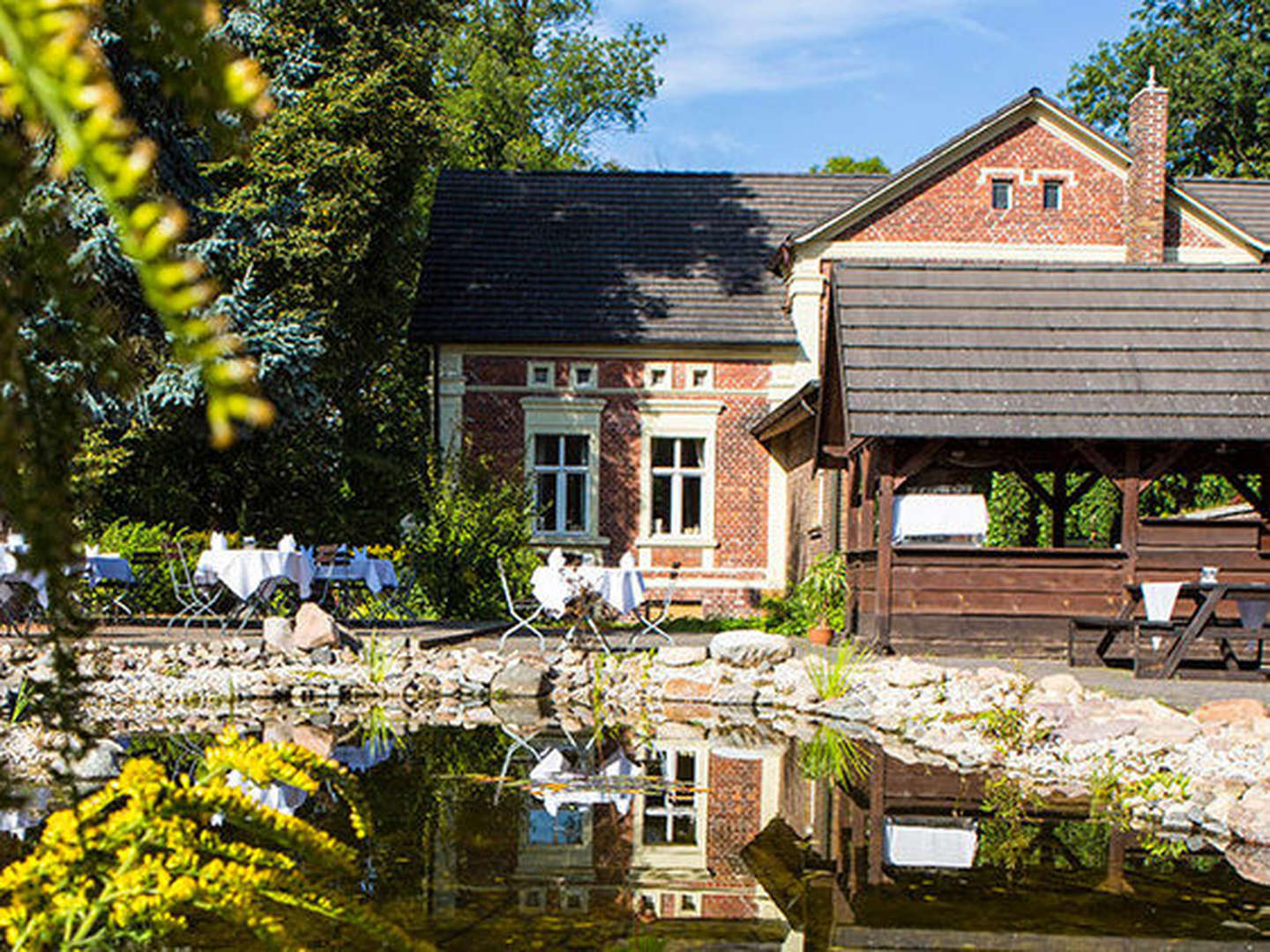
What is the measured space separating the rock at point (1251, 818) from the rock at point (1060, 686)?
129 inches

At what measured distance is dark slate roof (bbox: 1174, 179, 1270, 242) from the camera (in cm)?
2455

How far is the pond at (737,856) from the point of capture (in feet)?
16.7

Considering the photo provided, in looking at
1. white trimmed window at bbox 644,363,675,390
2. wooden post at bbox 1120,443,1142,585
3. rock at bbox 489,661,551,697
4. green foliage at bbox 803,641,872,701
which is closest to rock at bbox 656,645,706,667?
green foliage at bbox 803,641,872,701

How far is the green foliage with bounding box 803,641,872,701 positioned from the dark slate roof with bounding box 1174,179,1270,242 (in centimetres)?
1514

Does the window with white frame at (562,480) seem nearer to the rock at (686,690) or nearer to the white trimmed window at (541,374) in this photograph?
the white trimmed window at (541,374)

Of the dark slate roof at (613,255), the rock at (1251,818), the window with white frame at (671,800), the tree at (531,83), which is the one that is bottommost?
the window with white frame at (671,800)

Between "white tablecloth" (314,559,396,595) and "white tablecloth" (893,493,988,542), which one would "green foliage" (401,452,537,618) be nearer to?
"white tablecloth" (314,559,396,595)

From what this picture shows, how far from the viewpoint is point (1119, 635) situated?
13875mm

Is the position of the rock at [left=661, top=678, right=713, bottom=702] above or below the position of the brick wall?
below

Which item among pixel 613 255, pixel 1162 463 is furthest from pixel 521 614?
pixel 1162 463

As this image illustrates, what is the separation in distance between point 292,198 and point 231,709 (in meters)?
11.8

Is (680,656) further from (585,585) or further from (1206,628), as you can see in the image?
(1206,628)

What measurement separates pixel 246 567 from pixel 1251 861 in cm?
1063

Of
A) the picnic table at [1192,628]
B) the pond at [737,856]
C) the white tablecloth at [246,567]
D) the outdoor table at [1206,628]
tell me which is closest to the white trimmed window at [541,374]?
the white tablecloth at [246,567]
